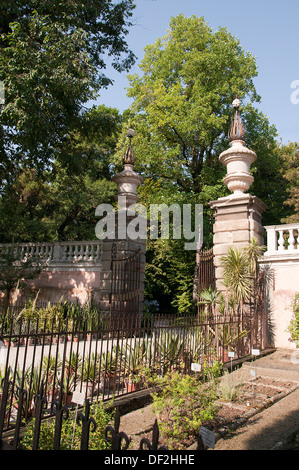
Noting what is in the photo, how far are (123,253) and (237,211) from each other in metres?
3.61

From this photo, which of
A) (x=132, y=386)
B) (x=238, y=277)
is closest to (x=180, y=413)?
(x=132, y=386)

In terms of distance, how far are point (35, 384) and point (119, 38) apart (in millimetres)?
12195

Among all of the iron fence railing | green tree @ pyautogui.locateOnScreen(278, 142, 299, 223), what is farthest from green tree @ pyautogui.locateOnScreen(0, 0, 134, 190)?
green tree @ pyautogui.locateOnScreen(278, 142, 299, 223)

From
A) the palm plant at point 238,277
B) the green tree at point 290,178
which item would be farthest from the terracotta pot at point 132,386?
the green tree at point 290,178

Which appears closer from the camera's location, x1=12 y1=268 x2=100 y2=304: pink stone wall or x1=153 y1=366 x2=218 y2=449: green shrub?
x1=153 y1=366 x2=218 y2=449: green shrub

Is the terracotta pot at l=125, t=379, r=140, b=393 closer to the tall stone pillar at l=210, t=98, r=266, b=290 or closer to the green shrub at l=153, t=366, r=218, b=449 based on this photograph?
the green shrub at l=153, t=366, r=218, b=449

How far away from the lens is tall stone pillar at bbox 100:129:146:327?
1032cm

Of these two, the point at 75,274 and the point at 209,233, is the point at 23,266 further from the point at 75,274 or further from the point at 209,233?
the point at 209,233

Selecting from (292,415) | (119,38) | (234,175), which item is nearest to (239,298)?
(234,175)

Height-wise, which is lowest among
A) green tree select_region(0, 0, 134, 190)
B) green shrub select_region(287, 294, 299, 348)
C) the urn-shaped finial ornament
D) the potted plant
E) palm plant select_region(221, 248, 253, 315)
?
the potted plant

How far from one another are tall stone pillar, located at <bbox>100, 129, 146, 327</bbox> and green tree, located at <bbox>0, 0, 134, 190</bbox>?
2.17m

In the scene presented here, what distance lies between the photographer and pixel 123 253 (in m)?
10.6

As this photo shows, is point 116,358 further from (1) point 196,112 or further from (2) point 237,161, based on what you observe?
(1) point 196,112

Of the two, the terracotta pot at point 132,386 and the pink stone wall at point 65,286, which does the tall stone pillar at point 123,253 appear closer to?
the pink stone wall at point 65,286
